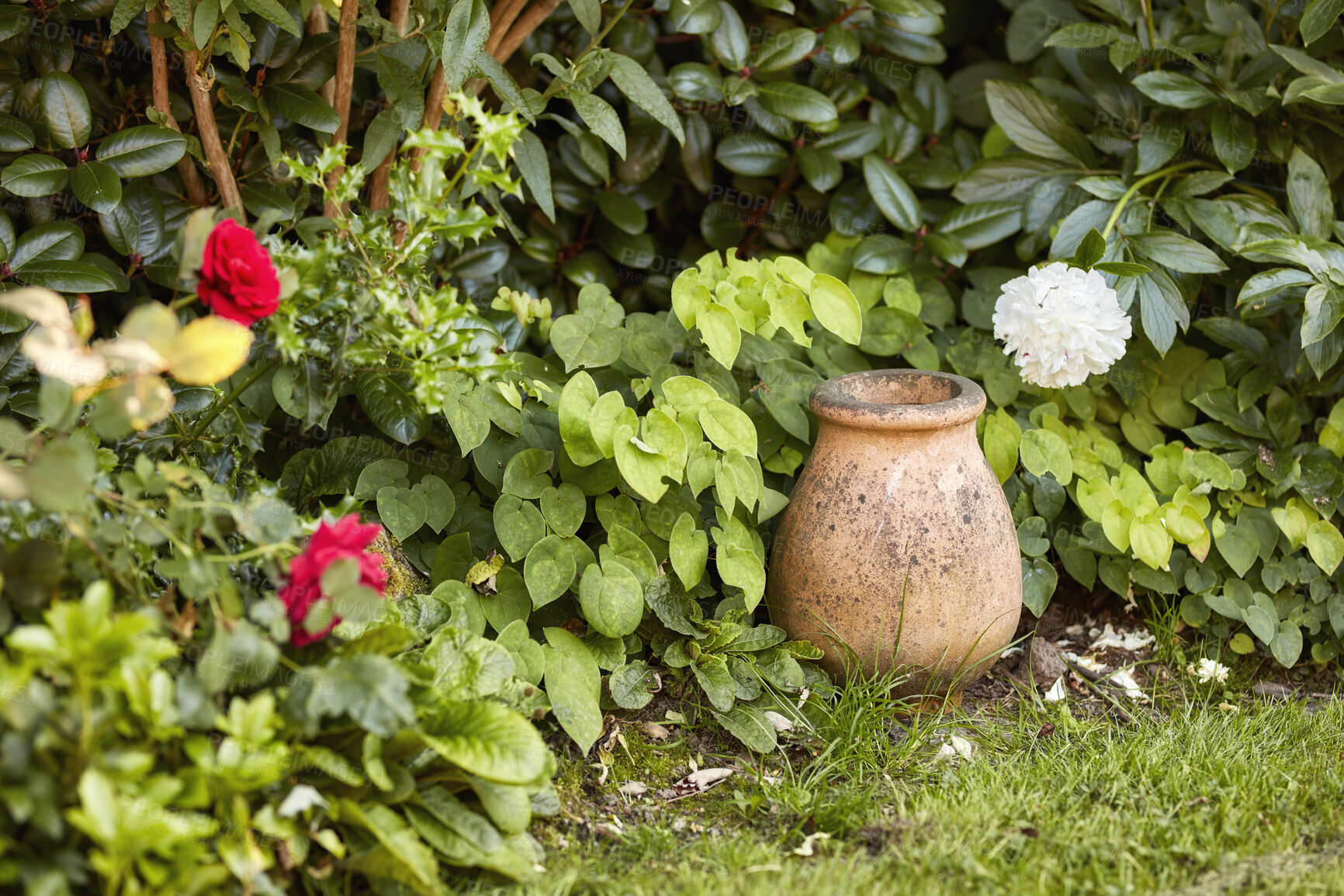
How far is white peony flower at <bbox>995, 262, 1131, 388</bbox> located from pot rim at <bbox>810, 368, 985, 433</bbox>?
6.3 inches

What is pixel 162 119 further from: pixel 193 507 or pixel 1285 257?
pixel 1285 257

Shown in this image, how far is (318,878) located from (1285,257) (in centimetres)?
197

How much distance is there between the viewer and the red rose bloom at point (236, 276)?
126cm

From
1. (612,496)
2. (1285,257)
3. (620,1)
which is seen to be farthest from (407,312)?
(1285,257)

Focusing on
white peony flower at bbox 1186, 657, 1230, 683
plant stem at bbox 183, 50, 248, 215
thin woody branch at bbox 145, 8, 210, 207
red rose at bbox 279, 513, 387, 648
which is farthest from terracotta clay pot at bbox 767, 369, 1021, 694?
thin woody branch at bbox 145, 8, 210, 207

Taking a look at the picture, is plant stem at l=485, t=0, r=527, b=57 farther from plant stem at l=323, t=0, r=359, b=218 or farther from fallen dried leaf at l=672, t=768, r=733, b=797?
fallen dried leaf at l=672, t=768, r=733, b=797

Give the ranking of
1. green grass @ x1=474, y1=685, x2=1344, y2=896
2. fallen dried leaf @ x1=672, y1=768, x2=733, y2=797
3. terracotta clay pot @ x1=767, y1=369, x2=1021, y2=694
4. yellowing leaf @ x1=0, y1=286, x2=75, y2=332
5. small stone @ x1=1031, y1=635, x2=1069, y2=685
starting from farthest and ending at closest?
small stone @ x1=1031, y1=635, x2=1069, y2=685
terracotta clay pot @ x1=767, y1=369, x2=1021, y2=694
fallen dried leaf @ x1=672, y1=768, x2=733, y2=797
green grass @ x1=474, y1=685, x2=1344, y2=896
yellowing leaf @ x1=0, y1=286, x2=75, y2=332

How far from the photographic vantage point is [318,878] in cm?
123

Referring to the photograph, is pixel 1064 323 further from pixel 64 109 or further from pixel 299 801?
pixel 64 109

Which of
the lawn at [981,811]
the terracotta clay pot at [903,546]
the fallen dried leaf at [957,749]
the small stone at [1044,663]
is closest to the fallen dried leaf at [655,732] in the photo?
the lawn at [981,811]

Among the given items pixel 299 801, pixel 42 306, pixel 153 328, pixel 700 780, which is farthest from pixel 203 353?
pixel 700 780

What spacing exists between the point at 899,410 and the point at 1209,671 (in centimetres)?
90

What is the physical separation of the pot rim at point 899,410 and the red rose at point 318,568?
848 millimetres

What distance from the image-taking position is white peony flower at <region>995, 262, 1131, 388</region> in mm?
1846
